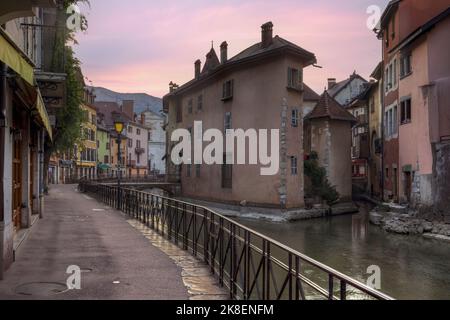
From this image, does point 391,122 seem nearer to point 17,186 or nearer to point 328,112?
point 328,112

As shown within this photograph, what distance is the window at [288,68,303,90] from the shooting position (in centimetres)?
2953

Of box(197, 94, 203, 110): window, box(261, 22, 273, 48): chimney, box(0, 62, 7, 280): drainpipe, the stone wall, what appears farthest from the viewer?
box(197, 94, 203, 110): window

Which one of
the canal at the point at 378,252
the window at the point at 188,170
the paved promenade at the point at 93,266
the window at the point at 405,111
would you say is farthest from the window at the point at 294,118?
the paved promenade at the point at 93,266

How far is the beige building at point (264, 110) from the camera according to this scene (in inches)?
1155

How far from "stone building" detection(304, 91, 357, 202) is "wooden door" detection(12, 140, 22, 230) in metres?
26.0

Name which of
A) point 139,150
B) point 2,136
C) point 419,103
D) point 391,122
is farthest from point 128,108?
point 2,136

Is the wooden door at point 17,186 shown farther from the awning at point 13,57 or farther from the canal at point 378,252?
the canal at point 378,252

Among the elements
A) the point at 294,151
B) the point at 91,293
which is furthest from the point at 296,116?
the point at 91,293

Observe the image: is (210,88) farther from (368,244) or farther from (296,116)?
(368,244)

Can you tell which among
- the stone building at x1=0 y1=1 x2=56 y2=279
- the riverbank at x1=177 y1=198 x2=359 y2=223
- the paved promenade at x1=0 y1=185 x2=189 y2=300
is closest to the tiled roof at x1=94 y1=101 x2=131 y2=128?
the riverbank at x1=177 y1=198 x2=359 y2=223

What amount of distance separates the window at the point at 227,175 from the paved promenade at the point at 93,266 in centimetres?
1940

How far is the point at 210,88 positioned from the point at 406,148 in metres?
16.7

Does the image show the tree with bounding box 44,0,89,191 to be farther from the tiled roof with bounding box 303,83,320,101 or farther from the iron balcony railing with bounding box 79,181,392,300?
the tiled roof with bounding box 303,83,320,101
